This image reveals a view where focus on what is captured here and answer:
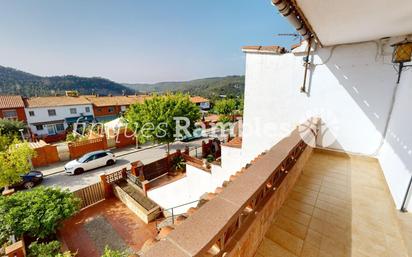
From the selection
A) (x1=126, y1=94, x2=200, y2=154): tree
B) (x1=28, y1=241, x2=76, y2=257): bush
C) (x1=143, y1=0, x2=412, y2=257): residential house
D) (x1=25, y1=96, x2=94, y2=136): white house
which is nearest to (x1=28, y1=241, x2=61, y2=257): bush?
(x1=28, y1=241, x2=76, y2=257): bush

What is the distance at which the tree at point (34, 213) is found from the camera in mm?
5145

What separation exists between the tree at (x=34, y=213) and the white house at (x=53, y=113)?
22.9 meters

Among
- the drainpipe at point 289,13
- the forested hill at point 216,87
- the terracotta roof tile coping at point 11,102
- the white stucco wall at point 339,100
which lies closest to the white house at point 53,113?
the terracotta roof tile coping at point 11,102

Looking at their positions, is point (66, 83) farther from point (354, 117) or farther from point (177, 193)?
point (354, 117)

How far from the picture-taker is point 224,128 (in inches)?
820

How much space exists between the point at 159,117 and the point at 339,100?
9247 mm

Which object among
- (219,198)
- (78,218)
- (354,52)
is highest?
(354,52)

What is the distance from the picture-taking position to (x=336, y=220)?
248 centimetres

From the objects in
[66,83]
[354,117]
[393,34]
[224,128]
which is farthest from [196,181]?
[66,83]

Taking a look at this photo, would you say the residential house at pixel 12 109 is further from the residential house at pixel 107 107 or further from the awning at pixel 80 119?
the residential house at pixel 107 107

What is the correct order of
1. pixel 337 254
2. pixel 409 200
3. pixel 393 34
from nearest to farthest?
pixel 337 254
pixel 409 200
pixel 393 34

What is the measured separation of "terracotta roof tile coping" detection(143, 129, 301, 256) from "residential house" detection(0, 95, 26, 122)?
30.2 m

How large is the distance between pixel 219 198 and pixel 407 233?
2.72 metres

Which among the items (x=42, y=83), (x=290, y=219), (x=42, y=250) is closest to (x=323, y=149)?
(x=290, y=219)
